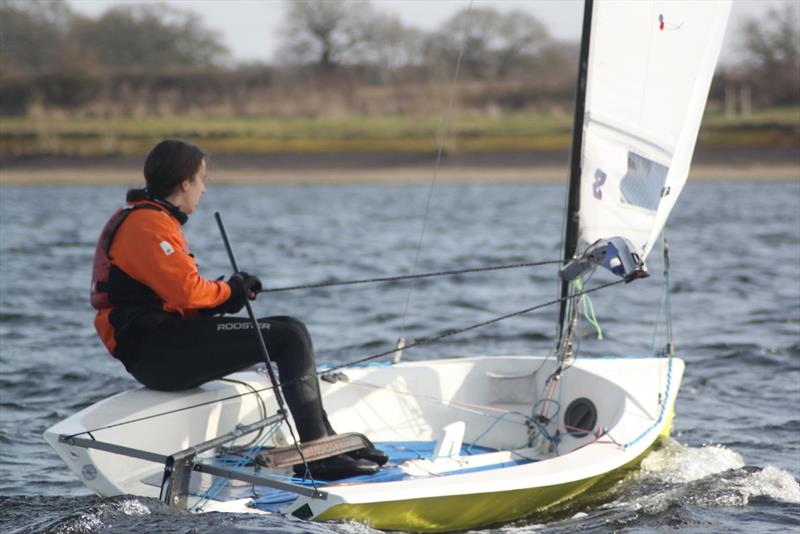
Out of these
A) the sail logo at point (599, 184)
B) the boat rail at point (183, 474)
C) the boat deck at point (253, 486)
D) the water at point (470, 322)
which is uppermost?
the sail logo at point (599, 184)

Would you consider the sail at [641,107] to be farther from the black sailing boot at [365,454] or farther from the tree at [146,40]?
the tree at [146,40]

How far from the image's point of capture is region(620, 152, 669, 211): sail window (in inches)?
172

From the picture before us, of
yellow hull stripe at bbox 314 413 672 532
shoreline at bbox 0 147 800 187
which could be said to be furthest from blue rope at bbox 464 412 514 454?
shoreline at bbox 0 147 800 187

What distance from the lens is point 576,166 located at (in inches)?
177

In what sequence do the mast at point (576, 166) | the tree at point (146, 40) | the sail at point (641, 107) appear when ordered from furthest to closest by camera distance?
the tree at point (146, 40) < the mast at point (576, 166) < the sail at point (641, 107)

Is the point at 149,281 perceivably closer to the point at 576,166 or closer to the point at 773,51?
the point at 576,166

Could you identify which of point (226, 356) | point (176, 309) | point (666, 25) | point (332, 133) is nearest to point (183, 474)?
point (226, 356)

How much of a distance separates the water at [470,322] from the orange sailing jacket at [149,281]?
0.55 metres

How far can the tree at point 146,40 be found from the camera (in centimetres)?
3275

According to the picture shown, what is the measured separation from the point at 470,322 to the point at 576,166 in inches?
144

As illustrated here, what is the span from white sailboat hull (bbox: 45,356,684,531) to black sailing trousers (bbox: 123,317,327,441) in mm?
136

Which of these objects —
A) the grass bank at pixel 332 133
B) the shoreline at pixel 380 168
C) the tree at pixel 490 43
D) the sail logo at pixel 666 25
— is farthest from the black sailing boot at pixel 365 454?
the tree at pixel 490 43

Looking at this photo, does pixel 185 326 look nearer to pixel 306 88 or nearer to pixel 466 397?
pixel 466 397

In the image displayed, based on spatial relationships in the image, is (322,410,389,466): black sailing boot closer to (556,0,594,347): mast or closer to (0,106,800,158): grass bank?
(556,0,594,347): mast
